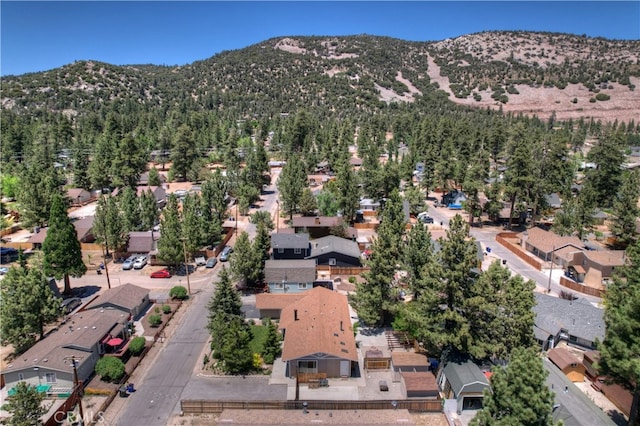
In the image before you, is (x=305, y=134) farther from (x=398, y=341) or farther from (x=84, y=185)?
(x=398, y=341)

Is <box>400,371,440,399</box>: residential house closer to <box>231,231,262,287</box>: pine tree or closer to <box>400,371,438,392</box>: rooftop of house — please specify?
<box>400,371,438,392</box>: rooftop of house

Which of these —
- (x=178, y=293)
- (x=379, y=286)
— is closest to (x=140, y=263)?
(x=178, y=293)

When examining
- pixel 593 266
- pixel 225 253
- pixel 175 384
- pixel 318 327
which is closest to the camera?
pixel 175 384

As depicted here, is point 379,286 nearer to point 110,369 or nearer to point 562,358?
point 562,358

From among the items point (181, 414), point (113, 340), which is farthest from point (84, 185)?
point (181, 414)

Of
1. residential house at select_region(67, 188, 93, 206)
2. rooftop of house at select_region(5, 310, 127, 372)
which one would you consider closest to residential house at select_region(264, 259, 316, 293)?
rooftop of house at select_region(5, 310, 127, 372)

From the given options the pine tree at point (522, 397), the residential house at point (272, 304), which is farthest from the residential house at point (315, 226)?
the pine tree at point (522, 397)
